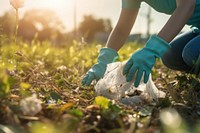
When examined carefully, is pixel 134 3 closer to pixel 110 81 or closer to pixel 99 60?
pixel 99 60

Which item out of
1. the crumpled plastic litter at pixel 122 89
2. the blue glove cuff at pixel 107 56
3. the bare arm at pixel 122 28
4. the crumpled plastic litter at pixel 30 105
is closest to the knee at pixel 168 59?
the bare arm at pixel 122 28

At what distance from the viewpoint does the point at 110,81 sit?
203 centimetres

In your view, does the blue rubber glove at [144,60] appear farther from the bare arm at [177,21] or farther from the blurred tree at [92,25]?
the blurred tree at [92,25]

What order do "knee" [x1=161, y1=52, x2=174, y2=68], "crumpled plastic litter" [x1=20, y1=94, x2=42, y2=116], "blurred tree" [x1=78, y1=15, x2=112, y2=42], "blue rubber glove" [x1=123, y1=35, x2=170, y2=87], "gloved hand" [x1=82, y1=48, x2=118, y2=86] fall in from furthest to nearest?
"blurred tree" [x1=78, y1=15, x2=112, y2=42] → "knee" [x1=161, y1=52, x2=174, y2=68] → "gloved hand" [x1=82, y1=48, x2=118, y2=86] → "blue rubber glove" [x1=123, y1=35, x2=170, y2=87] → "crumpled plastic litter" [x1=20, y1=94, x2=42, y2=116]

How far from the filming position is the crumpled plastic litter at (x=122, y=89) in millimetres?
1928

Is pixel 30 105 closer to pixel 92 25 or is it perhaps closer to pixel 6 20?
pixel 6 20

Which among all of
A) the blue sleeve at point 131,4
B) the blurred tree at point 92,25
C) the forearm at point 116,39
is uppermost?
the blurred tree at point 92,25

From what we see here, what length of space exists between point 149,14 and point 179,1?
162 inches

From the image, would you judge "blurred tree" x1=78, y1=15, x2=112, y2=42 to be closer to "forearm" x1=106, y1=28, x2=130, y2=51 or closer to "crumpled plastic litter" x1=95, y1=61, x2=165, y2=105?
"forearm" x1=106, y1=28, x2=130, y2=51

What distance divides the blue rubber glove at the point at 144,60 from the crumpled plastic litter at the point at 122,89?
0.05 m

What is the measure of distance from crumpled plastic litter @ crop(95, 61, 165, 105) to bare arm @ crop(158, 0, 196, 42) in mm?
248

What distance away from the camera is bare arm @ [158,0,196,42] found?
1.96 metres

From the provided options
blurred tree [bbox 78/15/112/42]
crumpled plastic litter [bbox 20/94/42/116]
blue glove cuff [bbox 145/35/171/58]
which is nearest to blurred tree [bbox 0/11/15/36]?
blue glove cuff [bbox 145/35/171/58]

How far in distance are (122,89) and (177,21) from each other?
0.44 metres
